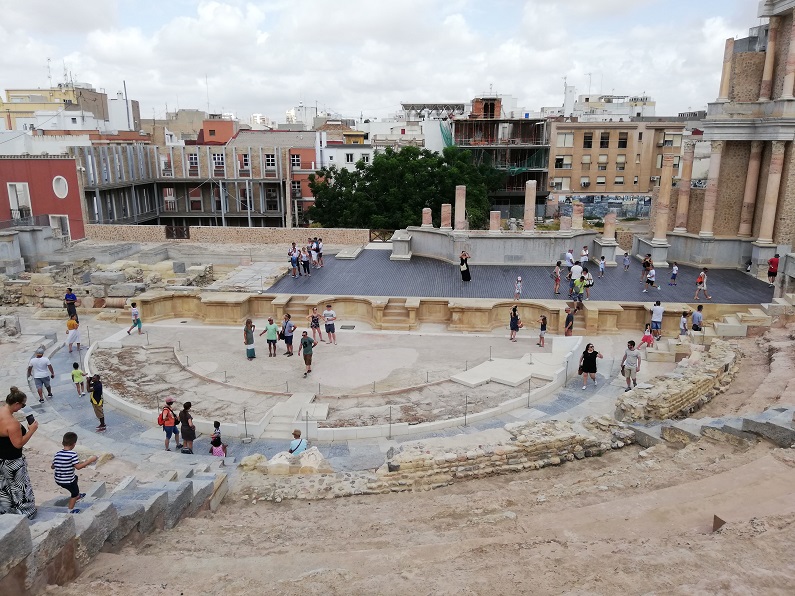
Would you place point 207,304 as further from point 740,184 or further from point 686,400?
point 740,184

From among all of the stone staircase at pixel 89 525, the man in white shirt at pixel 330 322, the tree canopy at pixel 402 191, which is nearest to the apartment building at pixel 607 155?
the tree canopy at pixel 402 191

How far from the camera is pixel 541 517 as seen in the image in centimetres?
775

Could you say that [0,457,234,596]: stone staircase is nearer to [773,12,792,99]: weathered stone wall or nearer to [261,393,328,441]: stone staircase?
[261,393,328,441]: stone staircase

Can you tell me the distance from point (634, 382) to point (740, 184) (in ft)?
56.4

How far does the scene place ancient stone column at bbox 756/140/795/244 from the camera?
24.5 m

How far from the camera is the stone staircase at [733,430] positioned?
953 centimetres

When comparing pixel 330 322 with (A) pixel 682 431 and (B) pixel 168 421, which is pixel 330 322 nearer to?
(B) pixel 168 421

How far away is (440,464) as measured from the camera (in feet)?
34.7

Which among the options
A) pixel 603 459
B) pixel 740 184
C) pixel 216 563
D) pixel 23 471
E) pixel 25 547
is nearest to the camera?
pixel 25 547

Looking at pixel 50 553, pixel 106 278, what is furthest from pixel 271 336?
pixel 50 553

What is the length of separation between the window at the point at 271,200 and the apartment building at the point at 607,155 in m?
25.0

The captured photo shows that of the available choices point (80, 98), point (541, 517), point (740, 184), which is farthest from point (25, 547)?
point (80, 98)

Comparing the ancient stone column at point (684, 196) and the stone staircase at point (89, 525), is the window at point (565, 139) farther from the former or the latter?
the stone staircase at point (89, 525)

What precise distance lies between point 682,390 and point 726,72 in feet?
62.8
